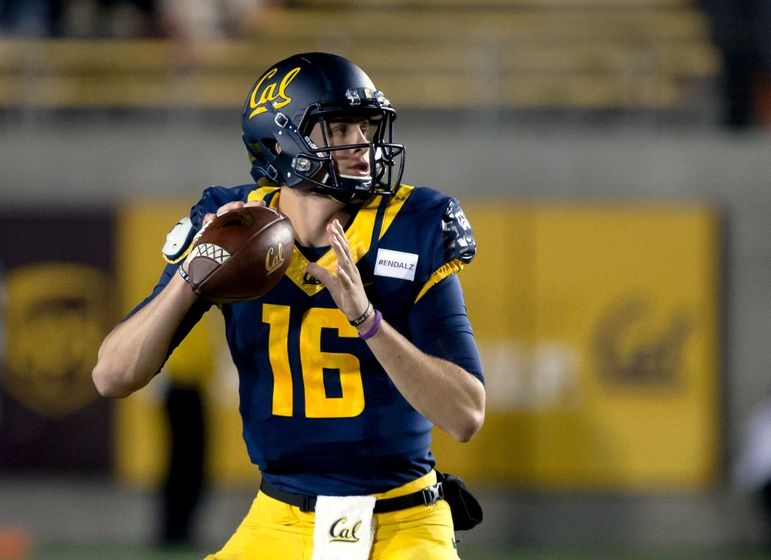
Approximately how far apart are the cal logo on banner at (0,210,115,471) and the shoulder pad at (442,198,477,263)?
18.4 feet

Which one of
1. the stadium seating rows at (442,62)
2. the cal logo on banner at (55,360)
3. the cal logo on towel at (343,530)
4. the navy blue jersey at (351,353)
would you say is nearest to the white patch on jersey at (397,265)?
the navy blue jersey at (351,353)

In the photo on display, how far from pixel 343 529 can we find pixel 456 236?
66cm

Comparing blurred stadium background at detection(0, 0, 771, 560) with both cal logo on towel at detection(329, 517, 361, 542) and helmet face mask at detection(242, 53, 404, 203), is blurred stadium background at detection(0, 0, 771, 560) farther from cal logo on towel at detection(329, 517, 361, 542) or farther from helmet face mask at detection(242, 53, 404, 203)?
cal logo on towel at detection(329, 517, 361, 542)

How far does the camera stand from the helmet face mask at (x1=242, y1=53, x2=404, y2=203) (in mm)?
3057

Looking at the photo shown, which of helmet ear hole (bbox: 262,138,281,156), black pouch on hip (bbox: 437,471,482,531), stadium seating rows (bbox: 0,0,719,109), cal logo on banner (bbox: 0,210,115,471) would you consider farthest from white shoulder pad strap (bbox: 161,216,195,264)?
stadium seating rows (bbox: 0,0,719,109)

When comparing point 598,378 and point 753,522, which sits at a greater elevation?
point 598,378

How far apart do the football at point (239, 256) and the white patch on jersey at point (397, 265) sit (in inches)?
8.1

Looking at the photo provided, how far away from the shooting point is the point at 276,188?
3254 mm

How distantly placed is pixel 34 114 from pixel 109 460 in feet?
7.74

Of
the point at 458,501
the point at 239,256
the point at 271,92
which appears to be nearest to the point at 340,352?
the point at 239,256

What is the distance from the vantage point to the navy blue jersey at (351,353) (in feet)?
9.70

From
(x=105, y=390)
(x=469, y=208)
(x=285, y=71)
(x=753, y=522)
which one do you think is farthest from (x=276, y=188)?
(x=753, y=522)

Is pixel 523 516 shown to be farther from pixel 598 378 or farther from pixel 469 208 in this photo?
pixel 469 208

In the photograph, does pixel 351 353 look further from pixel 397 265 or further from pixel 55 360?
pixel 55 360
